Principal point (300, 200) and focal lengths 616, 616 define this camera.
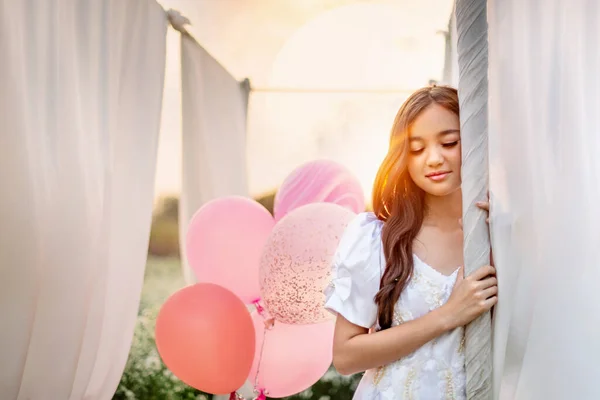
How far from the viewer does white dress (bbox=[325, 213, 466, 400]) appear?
3.33 ft

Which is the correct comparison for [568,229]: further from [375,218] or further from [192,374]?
[192,374]

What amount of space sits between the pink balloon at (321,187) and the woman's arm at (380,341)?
117 centimetres

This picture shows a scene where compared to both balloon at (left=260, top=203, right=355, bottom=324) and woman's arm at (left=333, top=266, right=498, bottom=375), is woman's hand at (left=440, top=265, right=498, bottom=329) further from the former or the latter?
balloon at (left=260, top=203, right=355, bottom=324)

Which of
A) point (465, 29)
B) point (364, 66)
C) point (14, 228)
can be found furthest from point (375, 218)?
point (364, 66)

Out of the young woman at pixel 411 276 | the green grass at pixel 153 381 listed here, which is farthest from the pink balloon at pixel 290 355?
the green grass at pixel 153 381

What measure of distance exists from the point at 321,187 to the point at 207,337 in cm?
70

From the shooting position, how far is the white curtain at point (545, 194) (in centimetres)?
84

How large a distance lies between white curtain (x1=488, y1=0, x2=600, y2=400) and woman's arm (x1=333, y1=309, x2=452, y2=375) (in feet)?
0.33

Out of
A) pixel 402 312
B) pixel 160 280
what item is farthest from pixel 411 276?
pixel 160 280

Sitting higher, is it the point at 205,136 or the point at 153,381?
the point at 205,136

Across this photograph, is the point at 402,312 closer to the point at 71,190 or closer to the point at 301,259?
the point at 301,259

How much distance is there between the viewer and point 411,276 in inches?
41.7

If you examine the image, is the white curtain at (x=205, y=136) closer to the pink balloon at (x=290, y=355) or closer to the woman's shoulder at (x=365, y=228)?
the pink balloon at (x=290, y=355)

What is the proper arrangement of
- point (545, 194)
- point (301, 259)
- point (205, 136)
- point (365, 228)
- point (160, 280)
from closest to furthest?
point (545, 194) → point (365, 228) → point (301, 259) → point (205, 136) → point (160, 280)
